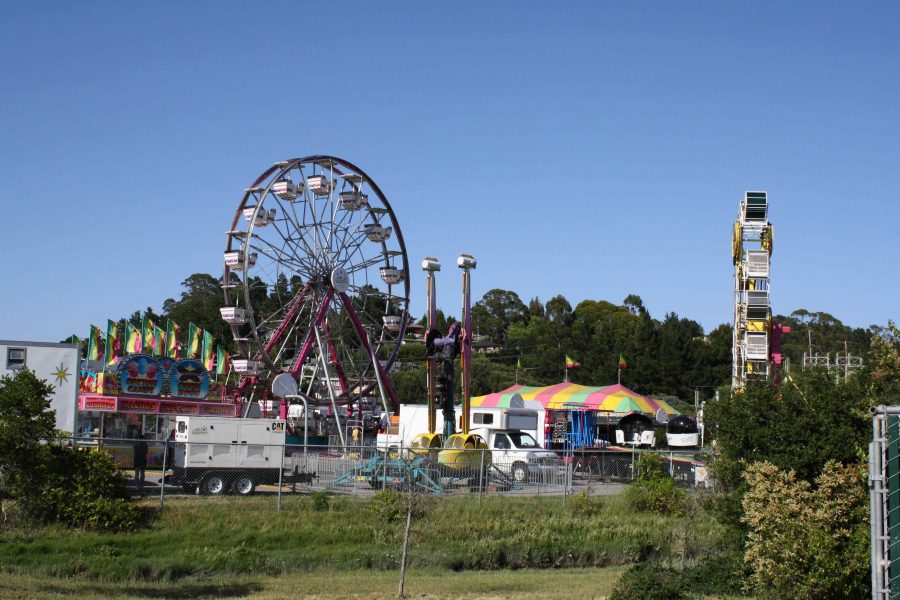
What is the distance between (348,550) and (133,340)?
1507 inches

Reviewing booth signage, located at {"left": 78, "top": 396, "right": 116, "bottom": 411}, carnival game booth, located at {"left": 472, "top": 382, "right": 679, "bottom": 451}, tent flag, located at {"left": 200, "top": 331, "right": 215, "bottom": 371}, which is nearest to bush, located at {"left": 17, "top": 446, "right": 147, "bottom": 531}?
booth signage, located at {"left": 78, "top": 396, "right": 116, "bottom": 411}

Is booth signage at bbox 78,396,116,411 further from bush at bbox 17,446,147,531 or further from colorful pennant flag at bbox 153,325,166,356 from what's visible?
colorful pennant flag at bbox 153,325,166,356

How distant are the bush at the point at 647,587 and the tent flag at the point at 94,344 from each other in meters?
40.9

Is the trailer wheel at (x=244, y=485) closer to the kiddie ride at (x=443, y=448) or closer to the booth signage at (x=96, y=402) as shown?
the kiddie ride at (x=443, y=448)

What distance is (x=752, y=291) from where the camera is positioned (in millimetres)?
47688

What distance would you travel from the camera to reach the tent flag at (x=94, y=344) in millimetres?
52656

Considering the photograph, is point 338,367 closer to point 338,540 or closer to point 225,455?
point 225,455

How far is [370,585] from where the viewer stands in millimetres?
19453

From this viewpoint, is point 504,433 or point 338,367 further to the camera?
point 338,367

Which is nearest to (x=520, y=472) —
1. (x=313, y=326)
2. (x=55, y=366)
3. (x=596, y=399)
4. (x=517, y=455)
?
(x=517, y=455)

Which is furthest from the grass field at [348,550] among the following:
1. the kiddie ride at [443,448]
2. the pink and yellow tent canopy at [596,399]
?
the pink and yellow tent canopy at [596,399]

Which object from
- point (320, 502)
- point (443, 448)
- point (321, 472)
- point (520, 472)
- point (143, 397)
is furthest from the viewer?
point (143, 397)

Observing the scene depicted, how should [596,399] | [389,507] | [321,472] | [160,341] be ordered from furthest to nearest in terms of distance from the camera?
1. [596,399]
2. [160,341]
3. [321,472]
4. [389,507]

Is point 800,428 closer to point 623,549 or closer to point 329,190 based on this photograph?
point 623,549
